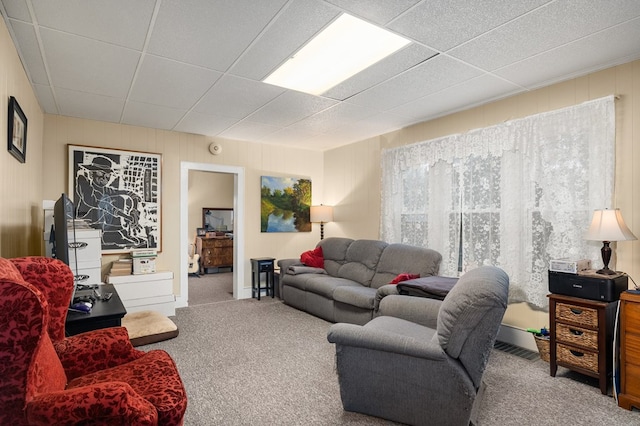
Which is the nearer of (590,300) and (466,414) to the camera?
(466,414)

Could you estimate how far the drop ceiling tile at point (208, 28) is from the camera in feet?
6.72

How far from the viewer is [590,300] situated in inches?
101

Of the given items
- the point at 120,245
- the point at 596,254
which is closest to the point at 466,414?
the point at 596,254

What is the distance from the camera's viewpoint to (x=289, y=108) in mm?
3900

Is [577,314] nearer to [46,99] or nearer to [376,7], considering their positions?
[376,7]

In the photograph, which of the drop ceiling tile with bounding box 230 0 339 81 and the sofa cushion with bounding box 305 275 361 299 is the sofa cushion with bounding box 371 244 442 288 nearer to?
the sofa cushion with bounding box 305 275 361 299

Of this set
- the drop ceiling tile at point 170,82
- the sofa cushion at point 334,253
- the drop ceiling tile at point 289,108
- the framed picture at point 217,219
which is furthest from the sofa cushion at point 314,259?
the framed picture at point 217,219

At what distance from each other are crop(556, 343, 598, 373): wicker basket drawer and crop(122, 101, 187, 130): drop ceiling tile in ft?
14.3

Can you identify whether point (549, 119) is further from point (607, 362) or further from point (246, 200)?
point (246, 200)

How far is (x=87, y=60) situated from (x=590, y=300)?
4328 millimetres

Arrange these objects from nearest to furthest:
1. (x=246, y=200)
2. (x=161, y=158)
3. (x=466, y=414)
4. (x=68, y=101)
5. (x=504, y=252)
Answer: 1. (x=466, y=414)
2. (x=504, y=252)
3. (x=68, y=101)
4. (x=161, y=158)
5. (x=246, y=200)

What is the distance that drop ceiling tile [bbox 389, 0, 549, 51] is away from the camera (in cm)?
203

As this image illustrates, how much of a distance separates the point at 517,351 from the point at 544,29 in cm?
277

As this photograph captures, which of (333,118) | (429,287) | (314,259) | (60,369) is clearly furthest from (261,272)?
(60,369)
